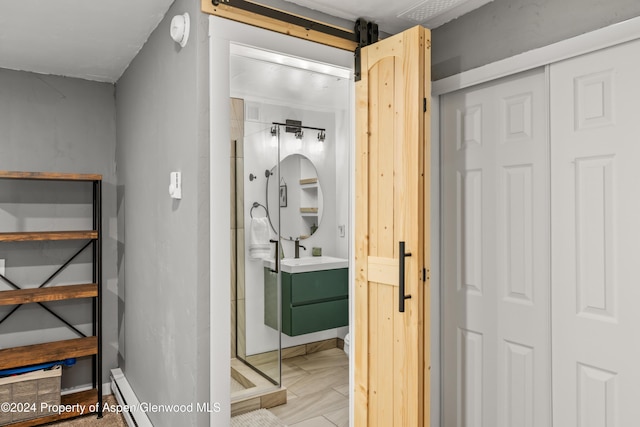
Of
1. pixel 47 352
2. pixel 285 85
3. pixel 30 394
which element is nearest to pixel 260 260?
pixel 285 85

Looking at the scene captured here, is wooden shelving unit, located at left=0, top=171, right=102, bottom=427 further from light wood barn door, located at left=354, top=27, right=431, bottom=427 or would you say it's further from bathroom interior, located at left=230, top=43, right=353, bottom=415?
light wood barn door, located at left=354, top=27, right=431, bottom=427

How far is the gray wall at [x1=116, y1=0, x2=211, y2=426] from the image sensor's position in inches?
73.9

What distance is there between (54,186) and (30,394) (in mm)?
1394

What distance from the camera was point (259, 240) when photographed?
3.54 metres

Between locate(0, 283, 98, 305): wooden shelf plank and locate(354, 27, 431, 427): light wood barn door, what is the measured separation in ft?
6.07

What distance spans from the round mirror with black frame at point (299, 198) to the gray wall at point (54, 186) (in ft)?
4.60

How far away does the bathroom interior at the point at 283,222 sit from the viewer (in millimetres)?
3271

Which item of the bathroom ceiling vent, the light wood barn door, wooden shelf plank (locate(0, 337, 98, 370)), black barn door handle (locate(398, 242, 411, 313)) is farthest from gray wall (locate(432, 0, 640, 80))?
wooden shelf plank (locate(0, 337, 98, 370))

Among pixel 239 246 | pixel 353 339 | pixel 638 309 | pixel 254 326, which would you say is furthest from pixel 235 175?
pixel 638 309

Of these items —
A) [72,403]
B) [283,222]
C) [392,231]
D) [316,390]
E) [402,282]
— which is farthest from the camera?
[283,222]

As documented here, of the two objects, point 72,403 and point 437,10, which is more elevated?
point 437,10

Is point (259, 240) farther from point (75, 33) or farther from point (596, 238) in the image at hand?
point (596, 238)

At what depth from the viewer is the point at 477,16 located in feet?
7.27

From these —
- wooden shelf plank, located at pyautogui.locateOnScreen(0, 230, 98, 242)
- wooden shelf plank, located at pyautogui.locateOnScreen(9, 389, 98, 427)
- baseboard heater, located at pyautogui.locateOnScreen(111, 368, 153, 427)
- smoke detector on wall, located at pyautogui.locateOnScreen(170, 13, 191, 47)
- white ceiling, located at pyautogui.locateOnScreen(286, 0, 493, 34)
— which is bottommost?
wooden shelf plank, located at pyautogui.locateOnScreen(9, 389, 98, 427)
